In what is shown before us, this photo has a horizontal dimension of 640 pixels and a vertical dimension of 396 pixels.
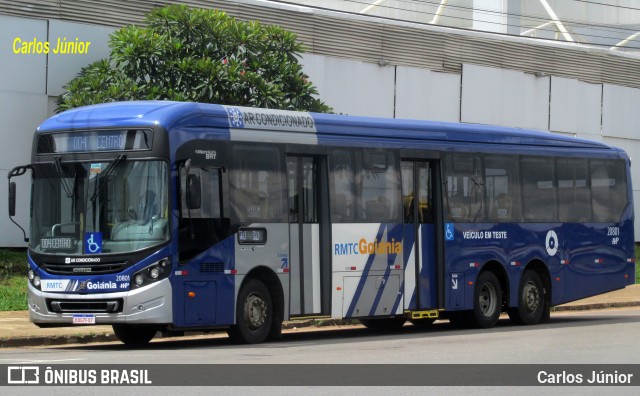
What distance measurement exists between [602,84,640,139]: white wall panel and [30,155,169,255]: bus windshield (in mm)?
31044

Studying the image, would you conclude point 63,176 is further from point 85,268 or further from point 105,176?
point 85,268

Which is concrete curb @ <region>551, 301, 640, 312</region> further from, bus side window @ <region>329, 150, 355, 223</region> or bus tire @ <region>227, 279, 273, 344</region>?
bus tire @ <region>227, 279, 273, 344</region>

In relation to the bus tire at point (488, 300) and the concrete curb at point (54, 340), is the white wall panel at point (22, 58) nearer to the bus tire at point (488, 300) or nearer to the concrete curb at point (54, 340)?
the concrete curb at point (54, 340)

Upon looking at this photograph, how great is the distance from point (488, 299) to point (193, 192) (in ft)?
24.5

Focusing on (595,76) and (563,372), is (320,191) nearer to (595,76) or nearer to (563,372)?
(563,372)

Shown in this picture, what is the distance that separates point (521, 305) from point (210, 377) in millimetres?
11515

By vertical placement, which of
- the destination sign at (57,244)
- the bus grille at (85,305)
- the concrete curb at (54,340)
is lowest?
the concrete curb at (54,340)

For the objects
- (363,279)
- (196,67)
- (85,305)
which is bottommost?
(85,305)

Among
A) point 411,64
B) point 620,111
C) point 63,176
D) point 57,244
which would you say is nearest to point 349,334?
point 57,244

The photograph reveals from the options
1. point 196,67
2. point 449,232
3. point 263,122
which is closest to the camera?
point 263,122

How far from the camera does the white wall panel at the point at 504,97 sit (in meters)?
40.7

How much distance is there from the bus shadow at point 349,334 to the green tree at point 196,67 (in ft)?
21.3

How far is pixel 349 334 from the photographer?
21047mm

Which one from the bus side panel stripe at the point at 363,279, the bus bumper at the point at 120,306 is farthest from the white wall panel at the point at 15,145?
the bus bumper at the point at 120,306
